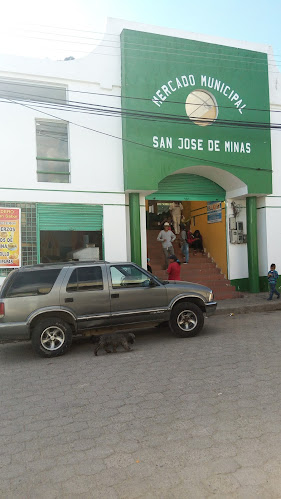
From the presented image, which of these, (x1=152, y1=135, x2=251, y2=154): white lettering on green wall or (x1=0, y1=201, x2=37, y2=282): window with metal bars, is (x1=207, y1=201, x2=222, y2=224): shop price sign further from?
(x1=0, y1=201, x2=37, y2=282): window with metal bars

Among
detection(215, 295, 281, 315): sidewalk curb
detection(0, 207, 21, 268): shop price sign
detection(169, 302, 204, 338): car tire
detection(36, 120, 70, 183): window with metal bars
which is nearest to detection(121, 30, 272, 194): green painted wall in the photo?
detection(36, 120, 70, 183): window with metal bars

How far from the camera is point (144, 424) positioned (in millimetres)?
3785

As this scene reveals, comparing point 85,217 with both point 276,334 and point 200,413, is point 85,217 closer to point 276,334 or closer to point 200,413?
point 276,334

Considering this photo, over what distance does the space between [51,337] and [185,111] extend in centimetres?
831

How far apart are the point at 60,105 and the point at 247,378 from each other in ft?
28.8

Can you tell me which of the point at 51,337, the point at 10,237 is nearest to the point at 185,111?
the point at 10,237

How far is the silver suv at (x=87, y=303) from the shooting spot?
21.2 ft

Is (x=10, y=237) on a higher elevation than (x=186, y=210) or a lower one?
lower

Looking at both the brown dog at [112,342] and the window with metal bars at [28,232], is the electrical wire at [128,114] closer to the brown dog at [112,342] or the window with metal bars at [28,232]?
the window with metal bars at [28,232]

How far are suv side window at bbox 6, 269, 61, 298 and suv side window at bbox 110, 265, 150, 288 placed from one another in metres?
1.10

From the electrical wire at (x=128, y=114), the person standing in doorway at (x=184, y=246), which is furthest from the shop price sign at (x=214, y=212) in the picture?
the electrical wire at (x=128, y=114)

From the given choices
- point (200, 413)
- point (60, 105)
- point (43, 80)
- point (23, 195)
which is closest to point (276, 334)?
point (200, 413)

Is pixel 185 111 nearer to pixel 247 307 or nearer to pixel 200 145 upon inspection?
pixel 200 145

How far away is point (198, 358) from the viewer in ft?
19.8
